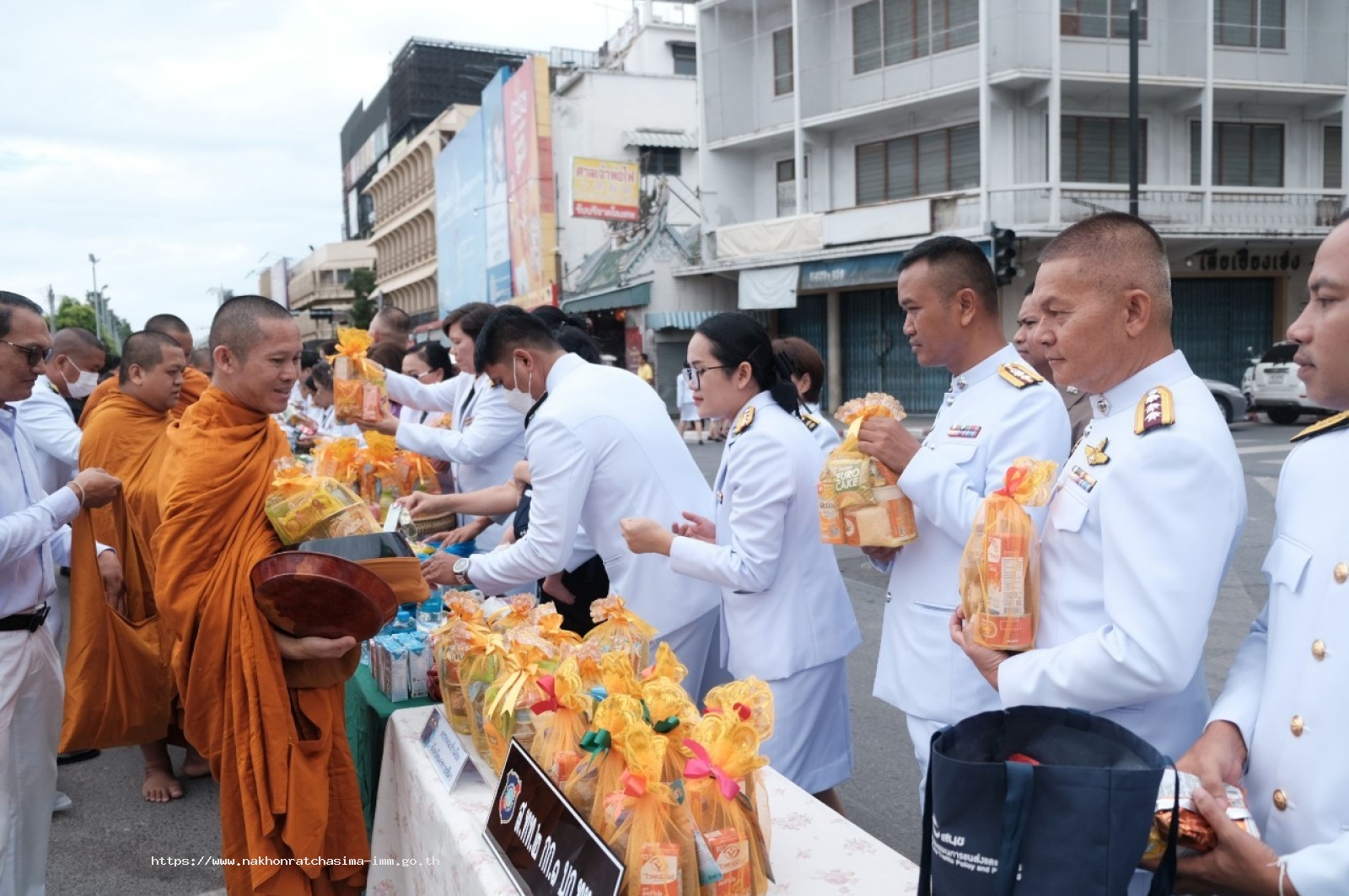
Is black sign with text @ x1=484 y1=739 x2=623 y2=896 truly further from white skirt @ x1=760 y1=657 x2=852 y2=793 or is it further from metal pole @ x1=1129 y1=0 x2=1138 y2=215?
metal pole @ x1=1129 y1=0 x2=1138 y2=215

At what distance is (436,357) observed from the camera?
7262 mm

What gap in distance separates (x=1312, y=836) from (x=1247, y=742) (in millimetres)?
194

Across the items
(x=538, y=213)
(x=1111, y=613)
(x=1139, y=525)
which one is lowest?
(x=1111, y=613)

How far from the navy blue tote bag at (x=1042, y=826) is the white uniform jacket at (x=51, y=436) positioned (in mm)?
4669

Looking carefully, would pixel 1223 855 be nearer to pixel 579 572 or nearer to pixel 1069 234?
pixel 1069 234

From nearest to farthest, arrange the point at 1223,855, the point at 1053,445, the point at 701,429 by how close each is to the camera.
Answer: the point at 1223,855 → the point at 1053,445 → the point at 701,429

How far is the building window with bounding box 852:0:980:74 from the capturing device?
66.4ft

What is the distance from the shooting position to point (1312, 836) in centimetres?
147

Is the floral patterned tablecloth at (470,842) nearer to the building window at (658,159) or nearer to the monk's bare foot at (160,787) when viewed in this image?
the monk's bare foot at (160,787)

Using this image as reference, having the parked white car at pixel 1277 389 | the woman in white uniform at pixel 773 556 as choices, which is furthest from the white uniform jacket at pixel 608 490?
the parked white car at pixel 1277 389

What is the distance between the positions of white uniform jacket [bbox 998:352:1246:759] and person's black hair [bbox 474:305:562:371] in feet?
7.65

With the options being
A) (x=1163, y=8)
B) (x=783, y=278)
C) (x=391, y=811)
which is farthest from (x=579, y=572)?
(x=1163, y=8)

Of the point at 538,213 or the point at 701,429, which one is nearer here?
the point at 701,429

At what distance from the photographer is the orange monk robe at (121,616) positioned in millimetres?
4035
